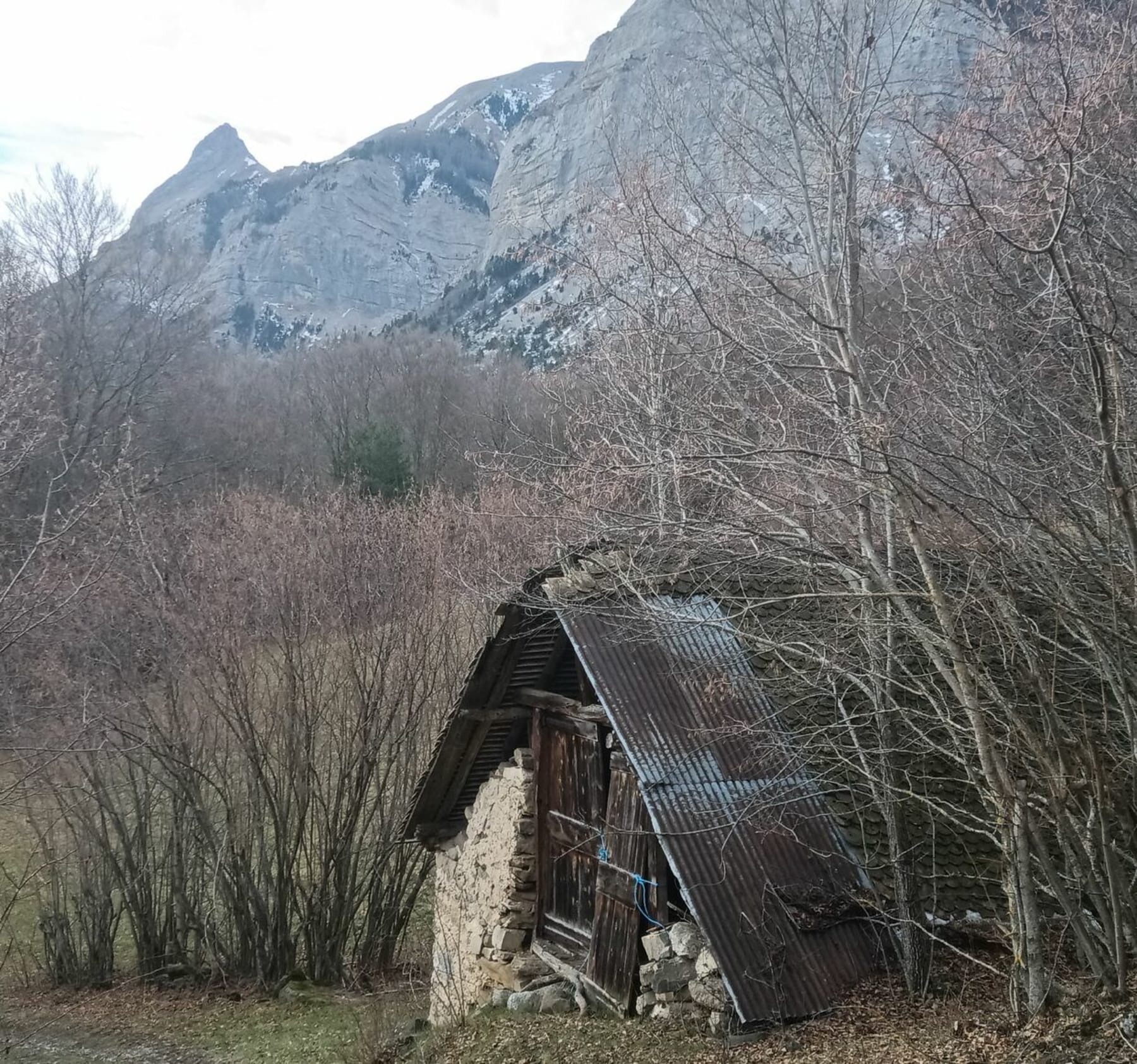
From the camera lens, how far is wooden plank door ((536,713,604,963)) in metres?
8.48

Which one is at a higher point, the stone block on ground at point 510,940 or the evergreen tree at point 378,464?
the evergreen tree at point 378,464

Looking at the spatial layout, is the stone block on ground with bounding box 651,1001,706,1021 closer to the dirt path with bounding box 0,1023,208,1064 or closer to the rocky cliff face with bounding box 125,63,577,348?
the dirt path with bounding box 0,1023,208,1064

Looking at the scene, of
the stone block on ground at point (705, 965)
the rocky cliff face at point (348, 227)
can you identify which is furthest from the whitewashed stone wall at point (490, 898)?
the rocky cliff face at point (348, 227)

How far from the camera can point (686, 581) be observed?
28.3 feet

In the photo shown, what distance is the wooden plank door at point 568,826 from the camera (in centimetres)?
848

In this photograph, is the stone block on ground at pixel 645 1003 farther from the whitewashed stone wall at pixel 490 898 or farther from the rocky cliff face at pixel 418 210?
the rocky cliff face at pixel 418 210

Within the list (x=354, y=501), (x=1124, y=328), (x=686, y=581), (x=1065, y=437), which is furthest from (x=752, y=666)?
(x=354, y=501)

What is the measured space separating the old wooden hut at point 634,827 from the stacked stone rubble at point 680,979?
0.01 metres

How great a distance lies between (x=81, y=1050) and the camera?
41.8 feet

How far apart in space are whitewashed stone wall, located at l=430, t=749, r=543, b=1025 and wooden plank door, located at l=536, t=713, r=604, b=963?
5.9 inches

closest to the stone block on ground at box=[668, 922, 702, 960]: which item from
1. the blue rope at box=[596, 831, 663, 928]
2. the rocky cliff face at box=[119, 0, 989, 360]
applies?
the blue rope at box=[596, 831, 663, 928]

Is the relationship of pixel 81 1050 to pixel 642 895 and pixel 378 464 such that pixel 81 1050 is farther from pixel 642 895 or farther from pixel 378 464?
pixel 378 464

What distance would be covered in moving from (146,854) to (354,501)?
8.23 m

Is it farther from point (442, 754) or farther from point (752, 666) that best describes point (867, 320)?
point (442, 754)
